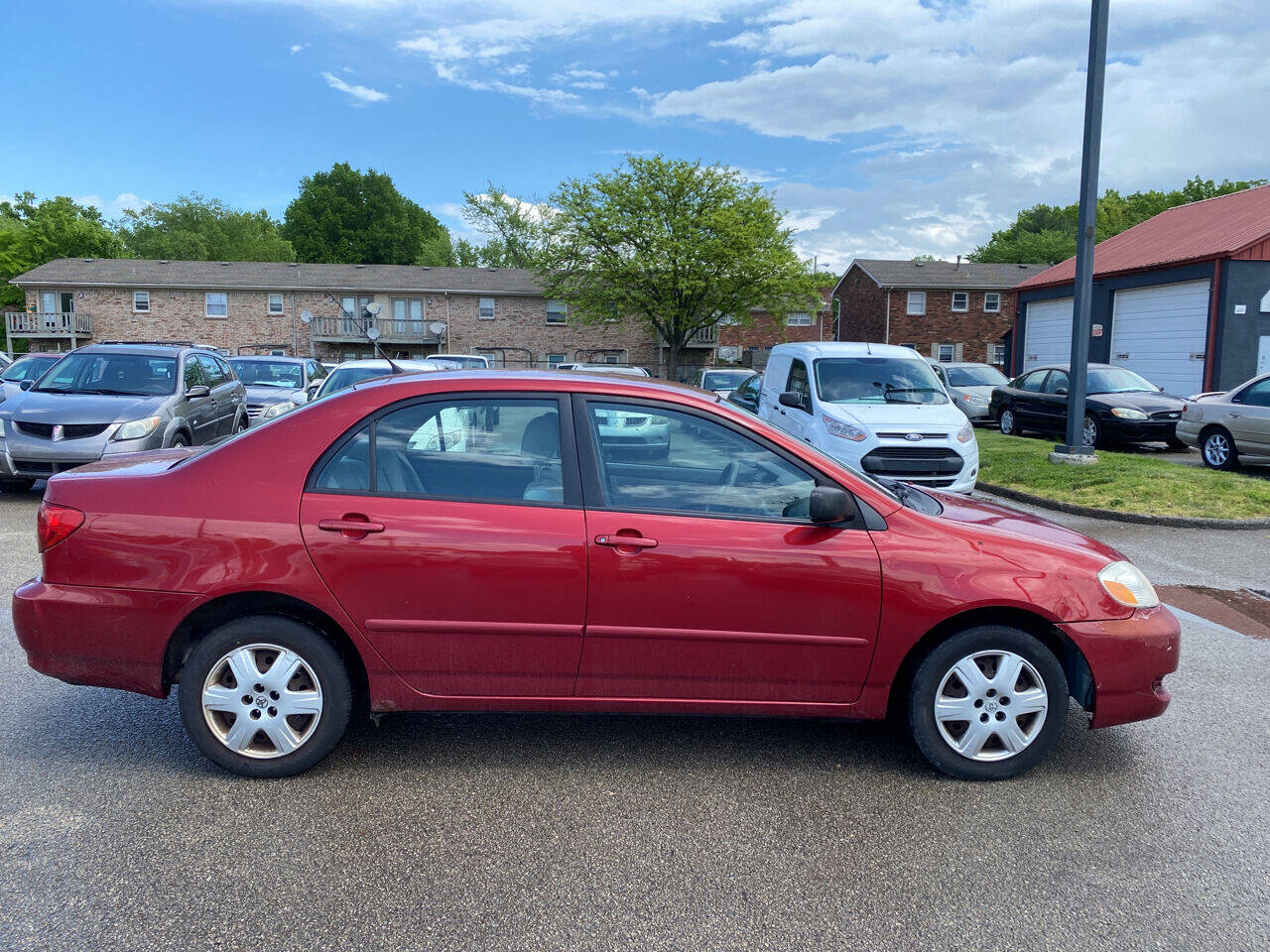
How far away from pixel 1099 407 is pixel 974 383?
7.27m

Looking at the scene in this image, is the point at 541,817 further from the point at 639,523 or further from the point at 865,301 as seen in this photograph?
the point at 865,301

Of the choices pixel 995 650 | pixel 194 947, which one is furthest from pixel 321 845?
pixel 995 650

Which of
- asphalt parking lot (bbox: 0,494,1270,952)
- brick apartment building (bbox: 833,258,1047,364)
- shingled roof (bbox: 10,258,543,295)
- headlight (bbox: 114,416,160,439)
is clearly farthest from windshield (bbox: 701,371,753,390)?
brick apartment building (bbox: 833,258,1047,364)

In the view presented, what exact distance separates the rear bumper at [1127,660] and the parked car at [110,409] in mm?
8771

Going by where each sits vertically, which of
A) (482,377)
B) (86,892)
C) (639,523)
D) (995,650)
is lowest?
(86,892)

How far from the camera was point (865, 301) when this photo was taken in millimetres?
52281

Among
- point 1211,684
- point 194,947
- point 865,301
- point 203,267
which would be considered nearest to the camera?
point 194,947

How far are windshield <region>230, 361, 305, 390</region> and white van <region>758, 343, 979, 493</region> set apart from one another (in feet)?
38.1

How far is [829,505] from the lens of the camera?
3611mm

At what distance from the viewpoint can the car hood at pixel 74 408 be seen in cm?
1006

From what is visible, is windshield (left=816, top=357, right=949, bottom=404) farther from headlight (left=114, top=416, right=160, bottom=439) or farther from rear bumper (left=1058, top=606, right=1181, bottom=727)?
headlight (left=114, top=416, right=160, bottom=439)

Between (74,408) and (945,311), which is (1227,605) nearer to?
(74,408)

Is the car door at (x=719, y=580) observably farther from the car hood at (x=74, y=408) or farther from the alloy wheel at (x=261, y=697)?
the car hood at (x=74, y=408)

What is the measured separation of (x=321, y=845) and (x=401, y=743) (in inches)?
35.1
